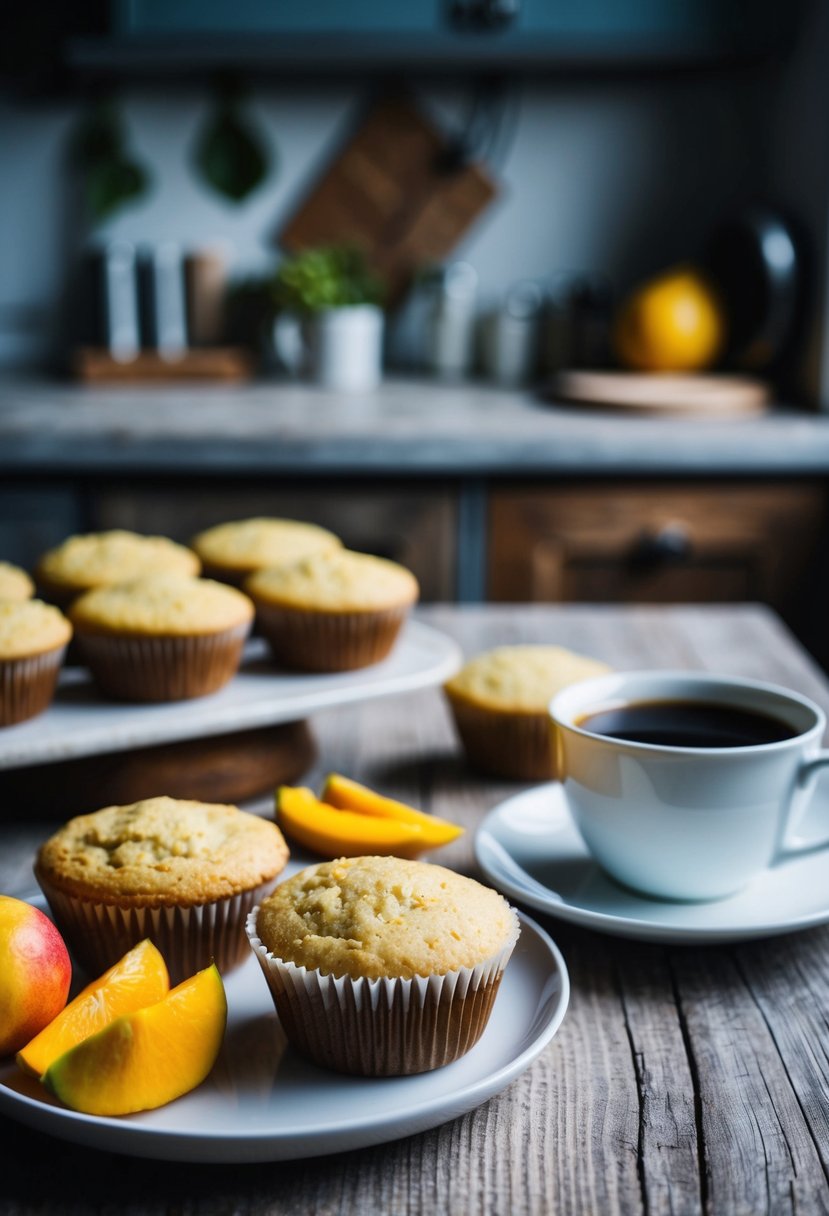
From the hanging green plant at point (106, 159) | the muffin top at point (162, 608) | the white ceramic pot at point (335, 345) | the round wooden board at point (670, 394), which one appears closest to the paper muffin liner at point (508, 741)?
the muffin top at point (162, 608)

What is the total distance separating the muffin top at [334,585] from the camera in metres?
1.06

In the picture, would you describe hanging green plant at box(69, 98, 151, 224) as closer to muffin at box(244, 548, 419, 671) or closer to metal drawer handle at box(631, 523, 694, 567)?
metal drawer handle at box(631, 523, 694, 567)

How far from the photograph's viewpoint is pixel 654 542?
2.29 m

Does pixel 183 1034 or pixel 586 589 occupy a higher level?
pixel 183 1034

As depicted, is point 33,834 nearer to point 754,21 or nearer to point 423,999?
point 423,999

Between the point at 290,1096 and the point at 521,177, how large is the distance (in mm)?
2811

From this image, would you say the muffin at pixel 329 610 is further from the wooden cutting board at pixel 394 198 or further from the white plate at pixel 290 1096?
the wooden cutting board at pixel 394 198

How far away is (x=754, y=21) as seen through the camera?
2598 mm

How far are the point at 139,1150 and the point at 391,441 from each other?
70.6 inches

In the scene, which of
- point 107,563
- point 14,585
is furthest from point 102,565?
point 14,585

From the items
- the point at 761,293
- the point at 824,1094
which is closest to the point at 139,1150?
the point at 824,1094

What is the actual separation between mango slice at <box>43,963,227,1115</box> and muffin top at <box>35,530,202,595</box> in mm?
587

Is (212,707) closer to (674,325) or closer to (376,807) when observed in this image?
(376,807)

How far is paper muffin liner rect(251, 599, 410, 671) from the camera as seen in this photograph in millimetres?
1037
